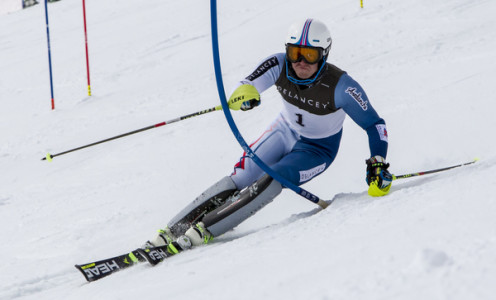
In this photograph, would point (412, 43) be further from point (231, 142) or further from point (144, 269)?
point (144, 269)

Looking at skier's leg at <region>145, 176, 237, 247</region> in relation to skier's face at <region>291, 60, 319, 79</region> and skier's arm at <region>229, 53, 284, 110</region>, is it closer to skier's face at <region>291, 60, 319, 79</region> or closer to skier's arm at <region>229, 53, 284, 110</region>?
skier's arm at <region>229, 53, 284, 110</region>

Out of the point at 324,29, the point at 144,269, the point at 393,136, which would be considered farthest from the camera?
the point at 393,136

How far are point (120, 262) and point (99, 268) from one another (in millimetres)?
145

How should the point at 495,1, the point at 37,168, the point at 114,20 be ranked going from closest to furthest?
the point at 37,168
the point at 495,1
the point at 114,20

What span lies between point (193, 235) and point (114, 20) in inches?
550

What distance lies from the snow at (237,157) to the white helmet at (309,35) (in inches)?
41.1

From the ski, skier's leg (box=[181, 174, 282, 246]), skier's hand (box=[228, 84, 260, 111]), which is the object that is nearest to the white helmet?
skier's hand (box=[228, 84, 260, 111])

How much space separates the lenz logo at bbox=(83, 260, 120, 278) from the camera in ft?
11.6

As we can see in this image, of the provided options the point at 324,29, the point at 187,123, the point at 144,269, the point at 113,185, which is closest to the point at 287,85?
the point at 324,29

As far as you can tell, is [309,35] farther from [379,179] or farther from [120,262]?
[120,262]

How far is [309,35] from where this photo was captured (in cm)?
366

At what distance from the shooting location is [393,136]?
5582 millimetres

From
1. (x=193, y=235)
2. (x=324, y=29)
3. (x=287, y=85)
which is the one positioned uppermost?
(x=324, y=29)

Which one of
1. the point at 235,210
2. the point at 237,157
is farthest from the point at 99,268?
the point at 237,157
